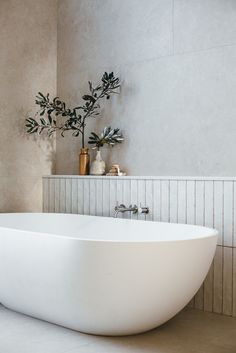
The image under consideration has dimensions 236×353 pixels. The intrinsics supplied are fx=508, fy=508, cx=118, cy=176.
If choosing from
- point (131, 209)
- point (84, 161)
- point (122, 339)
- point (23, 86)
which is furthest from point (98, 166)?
Result: point (122, 339)

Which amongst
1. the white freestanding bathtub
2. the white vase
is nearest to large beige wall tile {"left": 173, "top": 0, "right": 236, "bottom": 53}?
the white vase

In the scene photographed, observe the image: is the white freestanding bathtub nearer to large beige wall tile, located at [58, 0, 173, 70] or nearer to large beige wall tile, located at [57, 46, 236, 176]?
large beige wall tile, located at [57, 46, 236, 176]

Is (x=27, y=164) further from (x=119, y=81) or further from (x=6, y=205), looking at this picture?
(x=119, y=81)

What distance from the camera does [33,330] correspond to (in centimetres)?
278

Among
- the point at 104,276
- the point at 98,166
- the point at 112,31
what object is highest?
the point at 112,31

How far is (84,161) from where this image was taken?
4.14 metres

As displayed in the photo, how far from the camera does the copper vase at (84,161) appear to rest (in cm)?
414

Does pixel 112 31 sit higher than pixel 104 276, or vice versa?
pixel 112 31

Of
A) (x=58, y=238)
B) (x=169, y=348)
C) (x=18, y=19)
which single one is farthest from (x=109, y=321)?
(x=18, y=19)

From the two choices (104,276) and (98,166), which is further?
(98,166)

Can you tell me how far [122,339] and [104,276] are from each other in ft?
1.36

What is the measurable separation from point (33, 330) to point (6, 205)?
1.61 meters

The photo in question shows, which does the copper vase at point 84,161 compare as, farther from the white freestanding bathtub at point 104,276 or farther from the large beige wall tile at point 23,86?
the white freestanding bathtub at point 104,276

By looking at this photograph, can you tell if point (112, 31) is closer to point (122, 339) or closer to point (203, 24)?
point (203, 24)
